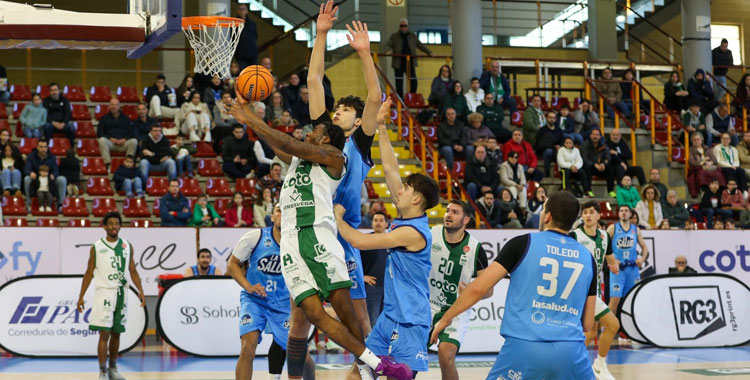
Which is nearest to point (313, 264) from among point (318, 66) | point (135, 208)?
point (318, 66)

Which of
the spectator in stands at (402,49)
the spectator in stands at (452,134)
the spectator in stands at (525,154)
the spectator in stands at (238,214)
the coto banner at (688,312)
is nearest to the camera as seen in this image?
the coto banner at (688,312)

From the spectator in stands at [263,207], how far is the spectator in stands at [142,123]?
344cm

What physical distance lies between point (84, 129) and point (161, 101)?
1.63m

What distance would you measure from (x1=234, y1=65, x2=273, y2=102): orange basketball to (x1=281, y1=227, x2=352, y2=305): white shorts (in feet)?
3.15

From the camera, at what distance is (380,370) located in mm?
6633

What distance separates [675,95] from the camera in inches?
963

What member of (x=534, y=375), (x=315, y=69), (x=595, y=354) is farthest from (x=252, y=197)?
(x=534, y=375)

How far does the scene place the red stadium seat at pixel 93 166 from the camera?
18.9m

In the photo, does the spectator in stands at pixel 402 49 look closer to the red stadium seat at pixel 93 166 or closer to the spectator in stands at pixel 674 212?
the spectator in stands at pixel 674 212

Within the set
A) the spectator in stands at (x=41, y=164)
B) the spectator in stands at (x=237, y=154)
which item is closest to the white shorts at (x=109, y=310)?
the spectator in stands at (x=41, y=164)

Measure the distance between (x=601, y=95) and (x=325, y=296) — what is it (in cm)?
1750

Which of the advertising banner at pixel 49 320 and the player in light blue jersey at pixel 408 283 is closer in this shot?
the player in light blue jersey at pixel 408 283

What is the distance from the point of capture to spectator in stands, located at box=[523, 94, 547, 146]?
2166 centimetres

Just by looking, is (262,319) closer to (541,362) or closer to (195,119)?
(541,362)
